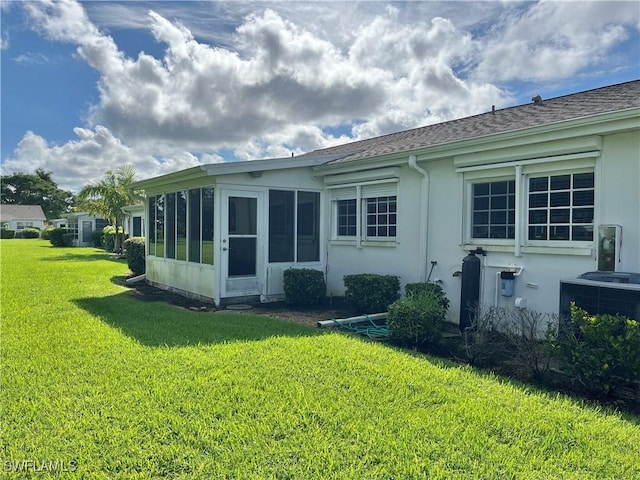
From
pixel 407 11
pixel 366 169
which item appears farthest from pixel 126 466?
pixel 407 11

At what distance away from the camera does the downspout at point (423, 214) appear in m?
7.80

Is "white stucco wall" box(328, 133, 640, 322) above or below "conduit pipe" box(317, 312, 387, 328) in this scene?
above

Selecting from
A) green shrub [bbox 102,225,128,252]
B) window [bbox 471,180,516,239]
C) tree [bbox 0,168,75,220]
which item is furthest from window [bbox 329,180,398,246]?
tree [bbox 0,168,75,220]

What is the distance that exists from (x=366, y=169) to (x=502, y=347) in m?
4.88

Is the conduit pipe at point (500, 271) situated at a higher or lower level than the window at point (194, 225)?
lower

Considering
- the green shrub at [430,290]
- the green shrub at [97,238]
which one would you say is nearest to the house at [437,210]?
the green shrub at [430,290]

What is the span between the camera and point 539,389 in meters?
4.19

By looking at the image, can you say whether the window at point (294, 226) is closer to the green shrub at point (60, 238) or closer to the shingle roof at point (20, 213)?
the green shrub at point (60, 238)

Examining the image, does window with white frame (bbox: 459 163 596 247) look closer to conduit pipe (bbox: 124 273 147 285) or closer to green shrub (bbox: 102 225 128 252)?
conduit pipe (bbox: 124 273 147 285)

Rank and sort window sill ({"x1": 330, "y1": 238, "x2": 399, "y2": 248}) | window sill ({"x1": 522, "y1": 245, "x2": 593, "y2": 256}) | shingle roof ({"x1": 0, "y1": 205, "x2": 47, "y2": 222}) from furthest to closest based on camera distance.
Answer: shingle roof ({"x1": 0, "y1": 205, "x2": 47, "y2": 222}), window sill ({"x1": 330, "y1": 238, "x2": 399, "y2": 248}), window sill ({"x1": 522, "y1": 245, "x2": 593, "y2": 256})

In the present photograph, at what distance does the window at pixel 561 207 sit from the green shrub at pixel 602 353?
2.07m

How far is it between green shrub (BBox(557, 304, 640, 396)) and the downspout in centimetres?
368

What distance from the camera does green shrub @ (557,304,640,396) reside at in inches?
151

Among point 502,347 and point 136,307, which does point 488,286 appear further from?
point 136,307
